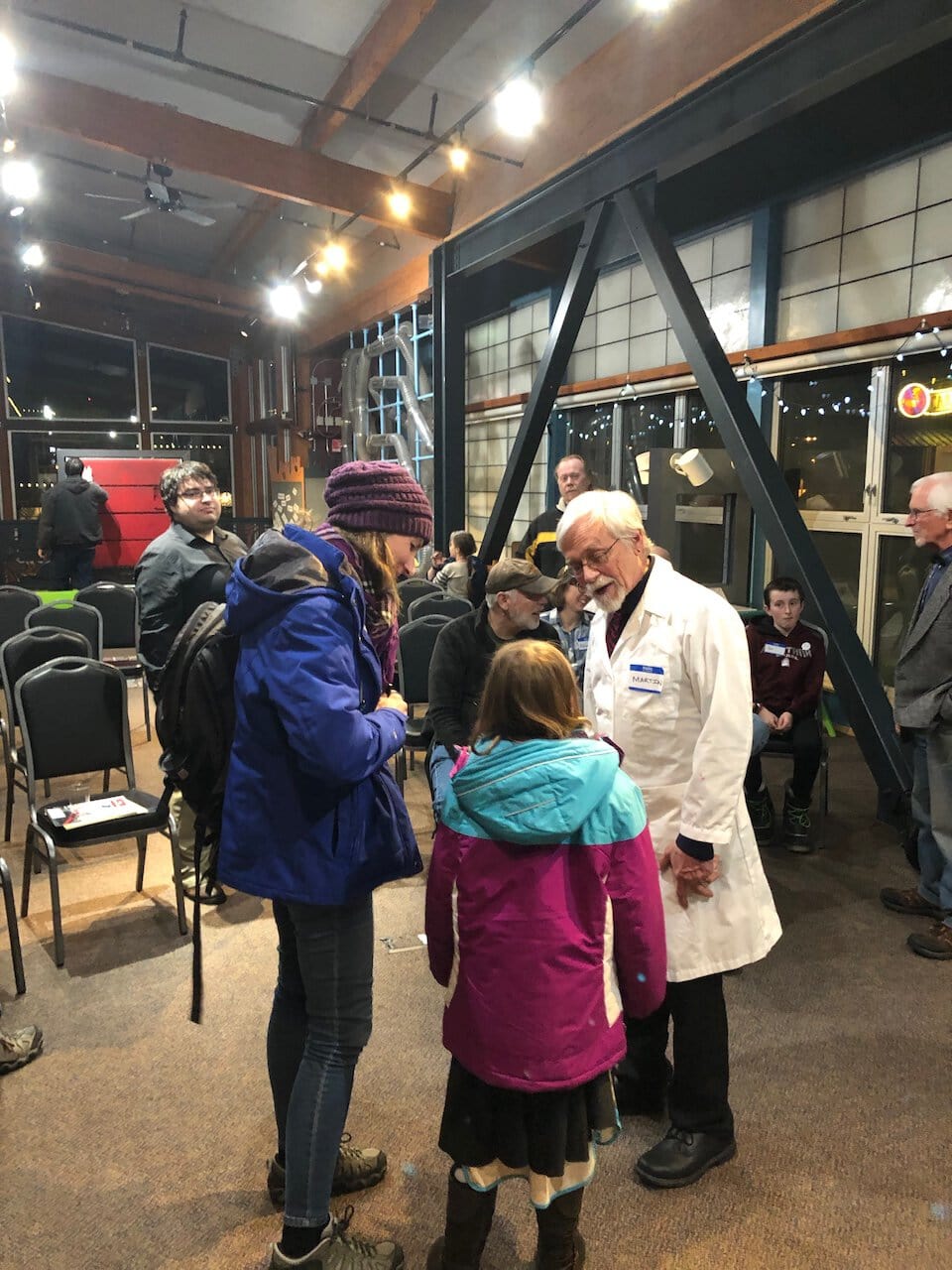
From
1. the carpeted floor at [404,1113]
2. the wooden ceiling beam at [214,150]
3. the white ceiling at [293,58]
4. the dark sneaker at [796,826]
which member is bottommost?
the carpeted floor at [404,1113]

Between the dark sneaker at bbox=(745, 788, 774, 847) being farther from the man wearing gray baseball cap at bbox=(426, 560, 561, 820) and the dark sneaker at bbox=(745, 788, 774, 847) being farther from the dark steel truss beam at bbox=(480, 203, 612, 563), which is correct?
the dark steel truss beam at bbox=(480, 203, 612, 563)

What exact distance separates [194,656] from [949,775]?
2.66m

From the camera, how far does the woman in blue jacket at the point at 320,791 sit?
4.44 feet

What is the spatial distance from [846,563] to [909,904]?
275 cm

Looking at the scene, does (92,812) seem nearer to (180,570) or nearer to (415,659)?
(180,570)

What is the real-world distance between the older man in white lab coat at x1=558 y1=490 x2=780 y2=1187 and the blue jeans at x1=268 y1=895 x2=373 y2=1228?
67cm

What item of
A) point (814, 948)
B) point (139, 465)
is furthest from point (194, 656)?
point (139, 465)

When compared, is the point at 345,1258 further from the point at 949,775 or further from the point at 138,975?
the point at 949,775

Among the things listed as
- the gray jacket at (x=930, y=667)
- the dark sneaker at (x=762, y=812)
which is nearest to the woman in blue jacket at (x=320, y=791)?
the gray jacket at (x=930, y=667)

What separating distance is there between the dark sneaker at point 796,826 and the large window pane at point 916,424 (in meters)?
2.11

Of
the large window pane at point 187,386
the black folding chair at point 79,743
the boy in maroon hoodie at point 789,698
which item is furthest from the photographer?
the large window pane at point 187,386

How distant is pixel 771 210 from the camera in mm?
5375

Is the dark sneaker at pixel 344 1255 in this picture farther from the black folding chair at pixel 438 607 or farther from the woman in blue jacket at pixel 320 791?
the black folding chair at pixel 438 607

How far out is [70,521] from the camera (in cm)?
862
